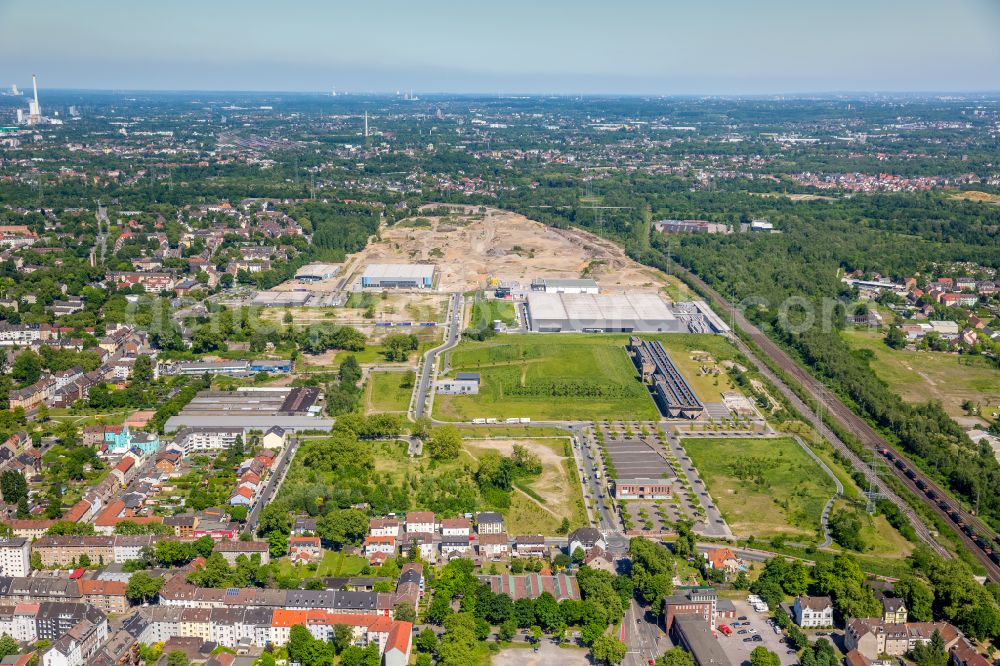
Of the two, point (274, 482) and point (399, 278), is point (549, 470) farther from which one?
point (399, 278)

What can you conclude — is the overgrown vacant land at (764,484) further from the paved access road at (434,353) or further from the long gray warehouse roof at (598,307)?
the long gray warehouse roof at (598,307)

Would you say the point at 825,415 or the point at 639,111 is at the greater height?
the point at 639,111

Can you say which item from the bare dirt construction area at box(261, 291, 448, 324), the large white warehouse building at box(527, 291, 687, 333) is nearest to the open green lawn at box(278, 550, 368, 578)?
the bare dirt construction area at box(261, 291, 448, 324)

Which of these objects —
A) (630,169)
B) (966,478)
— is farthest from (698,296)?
(630,169)

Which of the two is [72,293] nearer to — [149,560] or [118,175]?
[149,560]

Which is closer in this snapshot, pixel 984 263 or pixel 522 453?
pixel 522 453

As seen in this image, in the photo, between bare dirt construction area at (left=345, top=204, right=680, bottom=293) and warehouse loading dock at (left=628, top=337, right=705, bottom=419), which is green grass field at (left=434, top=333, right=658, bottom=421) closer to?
warehouse loading dock at (left=628, top=337, right=705, bottom=419)
